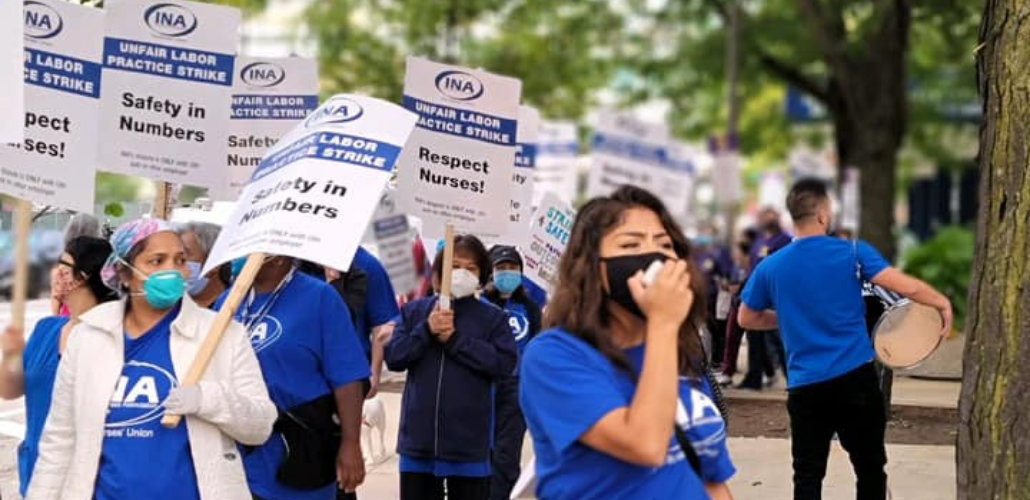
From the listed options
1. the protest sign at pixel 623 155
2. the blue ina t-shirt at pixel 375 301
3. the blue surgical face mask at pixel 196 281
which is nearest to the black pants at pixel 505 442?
the blue ina t-shirt at pixel 375 301

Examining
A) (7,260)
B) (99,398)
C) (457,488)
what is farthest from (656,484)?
(7,260)

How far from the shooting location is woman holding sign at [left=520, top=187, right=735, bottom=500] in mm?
4070

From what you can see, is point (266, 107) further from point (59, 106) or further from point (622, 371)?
point (622, 371)

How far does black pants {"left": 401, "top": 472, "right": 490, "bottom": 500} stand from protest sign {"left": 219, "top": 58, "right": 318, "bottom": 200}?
1974 mm

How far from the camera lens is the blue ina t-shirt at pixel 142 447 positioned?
215 inches

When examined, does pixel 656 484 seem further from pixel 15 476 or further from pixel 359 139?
pixel 15 476

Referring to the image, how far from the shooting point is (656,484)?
167 inches

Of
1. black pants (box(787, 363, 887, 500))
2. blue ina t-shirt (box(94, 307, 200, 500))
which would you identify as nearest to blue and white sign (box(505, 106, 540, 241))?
black pants (box(787, 363, 887, 500))

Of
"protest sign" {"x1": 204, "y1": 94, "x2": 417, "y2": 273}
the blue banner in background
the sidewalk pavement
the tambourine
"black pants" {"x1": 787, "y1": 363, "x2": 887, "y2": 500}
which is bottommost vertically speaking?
the sidewalk pavement

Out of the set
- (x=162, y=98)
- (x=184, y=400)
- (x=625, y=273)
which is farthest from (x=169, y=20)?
(x=625, y=273)

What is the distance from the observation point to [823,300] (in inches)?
331

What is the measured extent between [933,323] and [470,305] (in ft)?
7.12

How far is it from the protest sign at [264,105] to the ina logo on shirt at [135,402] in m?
3.59

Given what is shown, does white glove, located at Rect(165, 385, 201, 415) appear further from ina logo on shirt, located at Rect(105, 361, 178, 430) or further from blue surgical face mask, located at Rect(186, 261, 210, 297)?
blue surgical face mask, located at Rect(186, 261, 210, 297)
